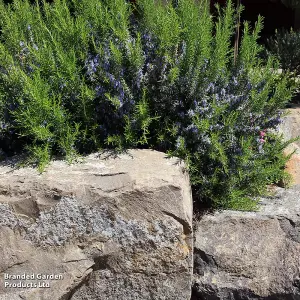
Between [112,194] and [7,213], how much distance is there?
600 mm

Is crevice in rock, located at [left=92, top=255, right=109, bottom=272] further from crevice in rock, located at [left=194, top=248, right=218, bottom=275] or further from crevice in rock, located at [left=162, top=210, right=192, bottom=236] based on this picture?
crevice in rock, located at [left=194, top=248, right=218, bottom=275]

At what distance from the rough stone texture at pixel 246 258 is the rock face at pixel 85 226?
287 millimetres

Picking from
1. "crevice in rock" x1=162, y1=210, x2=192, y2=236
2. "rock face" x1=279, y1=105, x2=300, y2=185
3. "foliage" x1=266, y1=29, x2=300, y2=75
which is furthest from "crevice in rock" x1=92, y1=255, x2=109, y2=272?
"foliage" x1=266, y1=29, x2=300, y2=75

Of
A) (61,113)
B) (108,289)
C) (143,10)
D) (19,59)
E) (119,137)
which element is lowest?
(108,289)

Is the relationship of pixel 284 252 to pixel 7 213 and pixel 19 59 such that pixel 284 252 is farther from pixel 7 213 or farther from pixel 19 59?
pixel 19 59

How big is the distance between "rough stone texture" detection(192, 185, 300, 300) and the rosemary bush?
177 mm

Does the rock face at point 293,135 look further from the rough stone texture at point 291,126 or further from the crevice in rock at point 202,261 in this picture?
the crevice in rock at point 202,261

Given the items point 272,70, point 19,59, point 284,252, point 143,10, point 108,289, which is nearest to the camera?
point 108,289

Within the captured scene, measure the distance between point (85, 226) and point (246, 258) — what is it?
3.47ft

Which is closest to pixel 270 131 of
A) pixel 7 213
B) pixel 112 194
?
pixel 112 194

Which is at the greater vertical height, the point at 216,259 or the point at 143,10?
the point at 143,10

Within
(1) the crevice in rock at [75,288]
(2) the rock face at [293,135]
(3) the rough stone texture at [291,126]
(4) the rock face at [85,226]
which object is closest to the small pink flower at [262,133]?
(2) the rock face at [293,135]

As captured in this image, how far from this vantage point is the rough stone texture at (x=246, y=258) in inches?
117

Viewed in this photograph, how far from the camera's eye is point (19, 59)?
326cm
